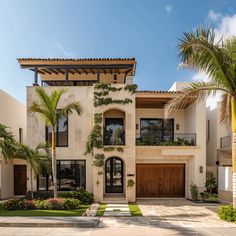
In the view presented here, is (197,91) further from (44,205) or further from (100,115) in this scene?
→ (44,205)

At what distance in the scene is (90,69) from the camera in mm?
20203

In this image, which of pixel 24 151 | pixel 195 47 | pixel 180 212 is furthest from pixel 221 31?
pixel 24 151

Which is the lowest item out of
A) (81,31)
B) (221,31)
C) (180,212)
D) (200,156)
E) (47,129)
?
(180,212)

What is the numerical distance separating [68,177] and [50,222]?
730 centimetres

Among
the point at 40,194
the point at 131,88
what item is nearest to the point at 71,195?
the point at 40,194

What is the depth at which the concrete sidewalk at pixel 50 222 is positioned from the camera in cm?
1147

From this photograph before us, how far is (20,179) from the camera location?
21703mm

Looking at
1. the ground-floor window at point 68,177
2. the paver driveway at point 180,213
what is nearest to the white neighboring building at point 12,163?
the ground-floor window at point 68,177

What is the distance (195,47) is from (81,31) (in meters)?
6.88

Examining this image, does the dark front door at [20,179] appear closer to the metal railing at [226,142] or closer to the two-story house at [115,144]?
the two-story house at [115,144]

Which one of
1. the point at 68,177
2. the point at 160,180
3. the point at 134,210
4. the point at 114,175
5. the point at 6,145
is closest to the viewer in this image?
the point at 6,145

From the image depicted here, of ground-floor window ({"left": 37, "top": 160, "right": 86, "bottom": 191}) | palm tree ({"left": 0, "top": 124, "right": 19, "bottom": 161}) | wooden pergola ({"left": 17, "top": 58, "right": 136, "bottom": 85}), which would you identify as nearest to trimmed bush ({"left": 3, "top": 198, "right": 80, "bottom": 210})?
palm tree ({"left": 0, "top": 124, "right": 19, "bottom": 161})

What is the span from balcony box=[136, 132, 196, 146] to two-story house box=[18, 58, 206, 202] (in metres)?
0.07

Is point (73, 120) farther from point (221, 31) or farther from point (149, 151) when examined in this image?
point (221, 31)
